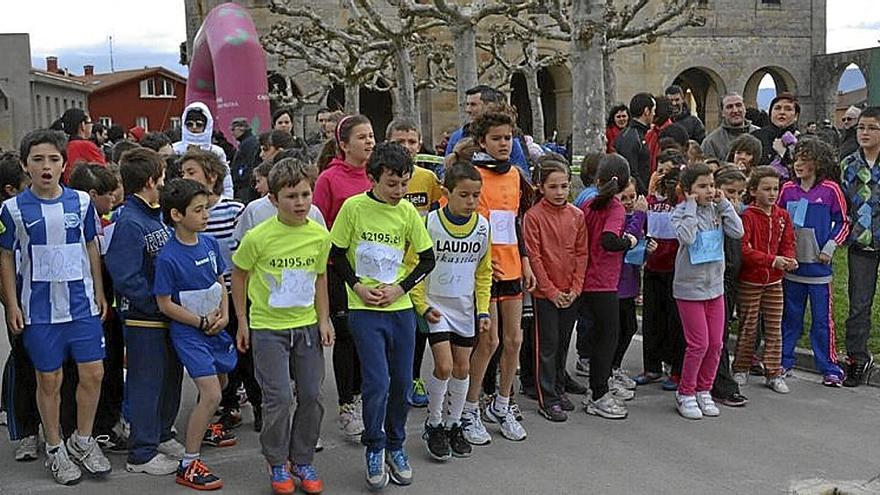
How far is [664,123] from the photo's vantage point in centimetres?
1052

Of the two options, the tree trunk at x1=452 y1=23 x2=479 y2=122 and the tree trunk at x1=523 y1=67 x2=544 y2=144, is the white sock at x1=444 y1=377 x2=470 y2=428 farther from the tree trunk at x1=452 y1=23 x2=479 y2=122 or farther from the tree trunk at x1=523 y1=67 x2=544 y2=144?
the tree trunk at x1=523 y1=67 x2=544 y2=144

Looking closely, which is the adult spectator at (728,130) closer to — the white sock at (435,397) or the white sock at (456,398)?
the white sock at (456,398)

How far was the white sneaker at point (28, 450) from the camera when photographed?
5.61m

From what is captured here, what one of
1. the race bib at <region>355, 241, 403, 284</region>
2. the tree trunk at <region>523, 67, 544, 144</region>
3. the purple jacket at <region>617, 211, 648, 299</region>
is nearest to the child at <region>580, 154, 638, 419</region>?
the purple jacket at <region>617, 211, 648, 299</region>

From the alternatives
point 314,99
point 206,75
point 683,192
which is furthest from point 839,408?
point 314,99

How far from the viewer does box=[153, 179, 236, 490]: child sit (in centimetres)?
513

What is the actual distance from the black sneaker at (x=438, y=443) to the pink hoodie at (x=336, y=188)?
4.63 feet

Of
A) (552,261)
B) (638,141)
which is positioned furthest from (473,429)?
(638,141)

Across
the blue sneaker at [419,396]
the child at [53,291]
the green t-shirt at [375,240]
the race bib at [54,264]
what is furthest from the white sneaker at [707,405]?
the race bib at [54,264]

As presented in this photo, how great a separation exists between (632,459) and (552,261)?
4.49 ft

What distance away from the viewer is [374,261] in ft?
16.5

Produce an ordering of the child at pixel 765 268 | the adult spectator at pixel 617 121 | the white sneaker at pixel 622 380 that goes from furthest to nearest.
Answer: the adult spectator at pixel 617 121 → the white sneaker at pixel 622 380 → the child at pixel 765 268

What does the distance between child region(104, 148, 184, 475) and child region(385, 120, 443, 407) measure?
4.87 ft

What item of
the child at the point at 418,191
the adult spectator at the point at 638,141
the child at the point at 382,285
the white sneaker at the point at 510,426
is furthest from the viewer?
the adult spectator at the point at 638,141
